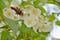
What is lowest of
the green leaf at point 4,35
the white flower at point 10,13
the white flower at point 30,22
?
the green leaf at point 4,35

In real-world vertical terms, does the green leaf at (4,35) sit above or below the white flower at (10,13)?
below

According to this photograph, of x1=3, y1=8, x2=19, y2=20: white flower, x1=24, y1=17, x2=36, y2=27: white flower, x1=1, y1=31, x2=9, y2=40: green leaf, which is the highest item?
x1=3, y1=8, x2=19, y2=20: white flower

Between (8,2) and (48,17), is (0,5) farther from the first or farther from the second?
(48,17)

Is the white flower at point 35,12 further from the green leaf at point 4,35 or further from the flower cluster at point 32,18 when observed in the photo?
the green leaf at point 4,35

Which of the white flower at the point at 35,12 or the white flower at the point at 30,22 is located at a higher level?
the white flower at the point at 35,12

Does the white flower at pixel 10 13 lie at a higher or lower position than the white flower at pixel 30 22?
higher

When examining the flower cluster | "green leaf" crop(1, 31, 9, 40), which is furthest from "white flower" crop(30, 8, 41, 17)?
"green leaf" crop(1, 31, 9, 40)

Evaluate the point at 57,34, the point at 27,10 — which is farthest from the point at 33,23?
the point at 57,34

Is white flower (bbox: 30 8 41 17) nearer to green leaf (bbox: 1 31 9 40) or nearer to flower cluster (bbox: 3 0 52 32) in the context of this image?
flower cluster (bbox: 3 0 52 32)

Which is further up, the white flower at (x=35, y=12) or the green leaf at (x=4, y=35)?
the white flower at (x=35, y=12)

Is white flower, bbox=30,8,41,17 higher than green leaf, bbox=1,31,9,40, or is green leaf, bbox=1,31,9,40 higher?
white flower, bbox=30,8,41,17

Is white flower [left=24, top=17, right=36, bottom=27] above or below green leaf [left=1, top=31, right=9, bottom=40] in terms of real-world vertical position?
above

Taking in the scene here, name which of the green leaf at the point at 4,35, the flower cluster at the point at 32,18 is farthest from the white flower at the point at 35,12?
the green leaf at the point at 4,35
